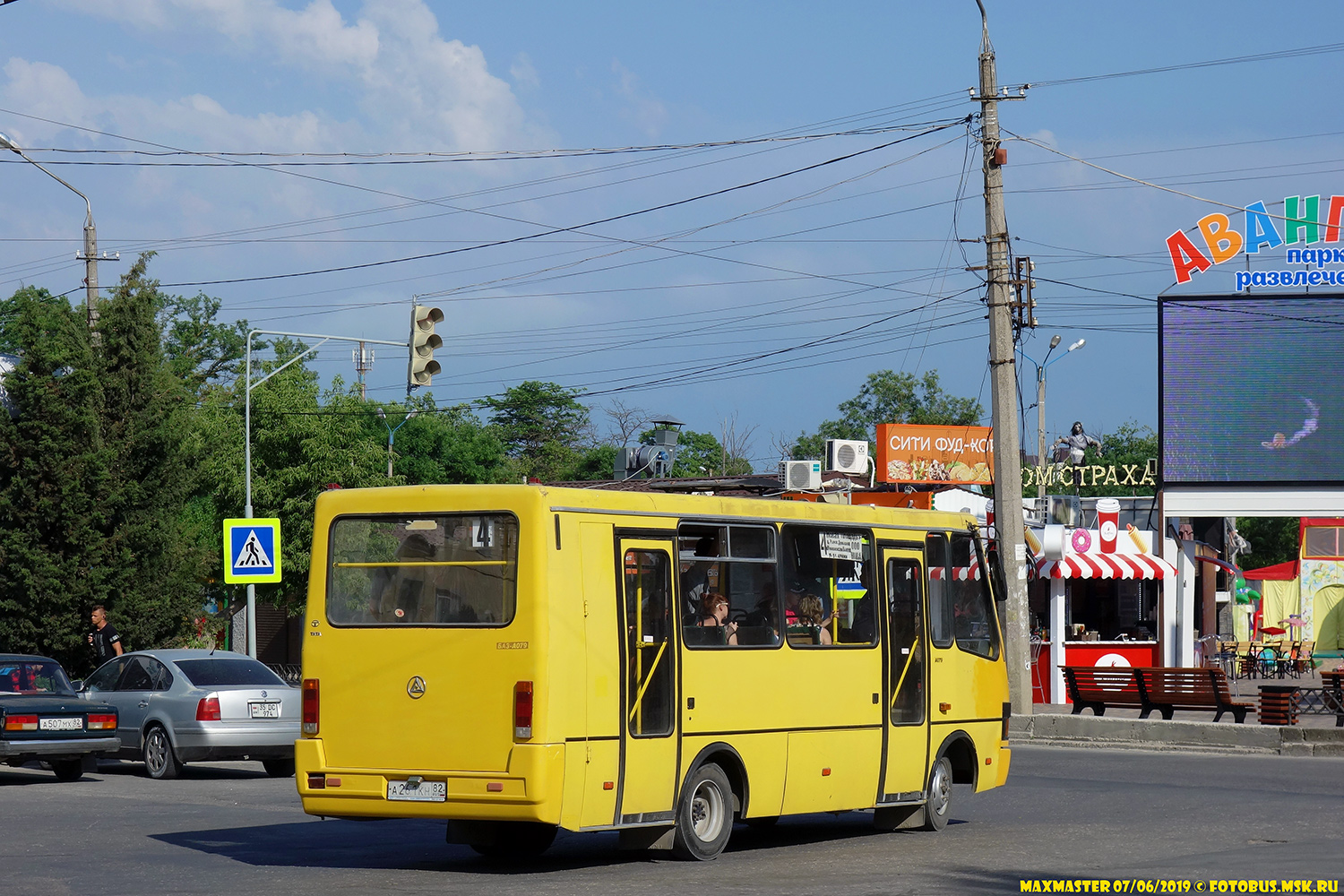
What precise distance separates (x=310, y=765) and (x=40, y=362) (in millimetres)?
19392

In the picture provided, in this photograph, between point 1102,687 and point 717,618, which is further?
point 1102,687

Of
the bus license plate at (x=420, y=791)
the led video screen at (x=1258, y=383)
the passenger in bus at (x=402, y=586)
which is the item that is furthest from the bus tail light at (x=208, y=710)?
the led video screen at (x=1258, y=383)

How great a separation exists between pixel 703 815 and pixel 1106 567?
22591 millimetres

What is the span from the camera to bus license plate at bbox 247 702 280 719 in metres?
A: 19.5

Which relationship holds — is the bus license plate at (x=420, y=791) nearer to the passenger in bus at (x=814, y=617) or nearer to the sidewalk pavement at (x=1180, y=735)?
the passenger in bus at (x=814, y=617)

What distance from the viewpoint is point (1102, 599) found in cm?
3912

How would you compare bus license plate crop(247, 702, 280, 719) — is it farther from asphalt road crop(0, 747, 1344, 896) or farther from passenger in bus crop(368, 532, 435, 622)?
passenger in bus crop(368, 532, 435, 622)

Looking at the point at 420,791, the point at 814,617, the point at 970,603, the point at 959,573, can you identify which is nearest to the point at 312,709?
the point at 420,791

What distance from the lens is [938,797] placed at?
14062 millimetres

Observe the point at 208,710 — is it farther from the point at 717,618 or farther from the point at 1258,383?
the point at 1258,383

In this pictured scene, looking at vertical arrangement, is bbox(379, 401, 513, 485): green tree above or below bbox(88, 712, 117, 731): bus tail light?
above

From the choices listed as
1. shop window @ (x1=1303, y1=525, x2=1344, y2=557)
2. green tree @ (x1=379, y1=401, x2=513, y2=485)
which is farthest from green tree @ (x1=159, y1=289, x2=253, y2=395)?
shop window @ (x1=1303, y1=525, x2=1344, y2=557)

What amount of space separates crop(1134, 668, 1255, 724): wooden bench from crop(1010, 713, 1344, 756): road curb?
1.17m

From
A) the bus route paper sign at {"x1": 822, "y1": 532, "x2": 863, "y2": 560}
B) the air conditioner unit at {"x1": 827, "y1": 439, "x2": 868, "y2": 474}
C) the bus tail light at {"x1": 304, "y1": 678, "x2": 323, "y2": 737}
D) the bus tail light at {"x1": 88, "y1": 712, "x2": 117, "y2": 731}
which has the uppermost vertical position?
the air conditioner unit at {"x1": 827, "y1": 439, "x2": 868, "y2": 474}
